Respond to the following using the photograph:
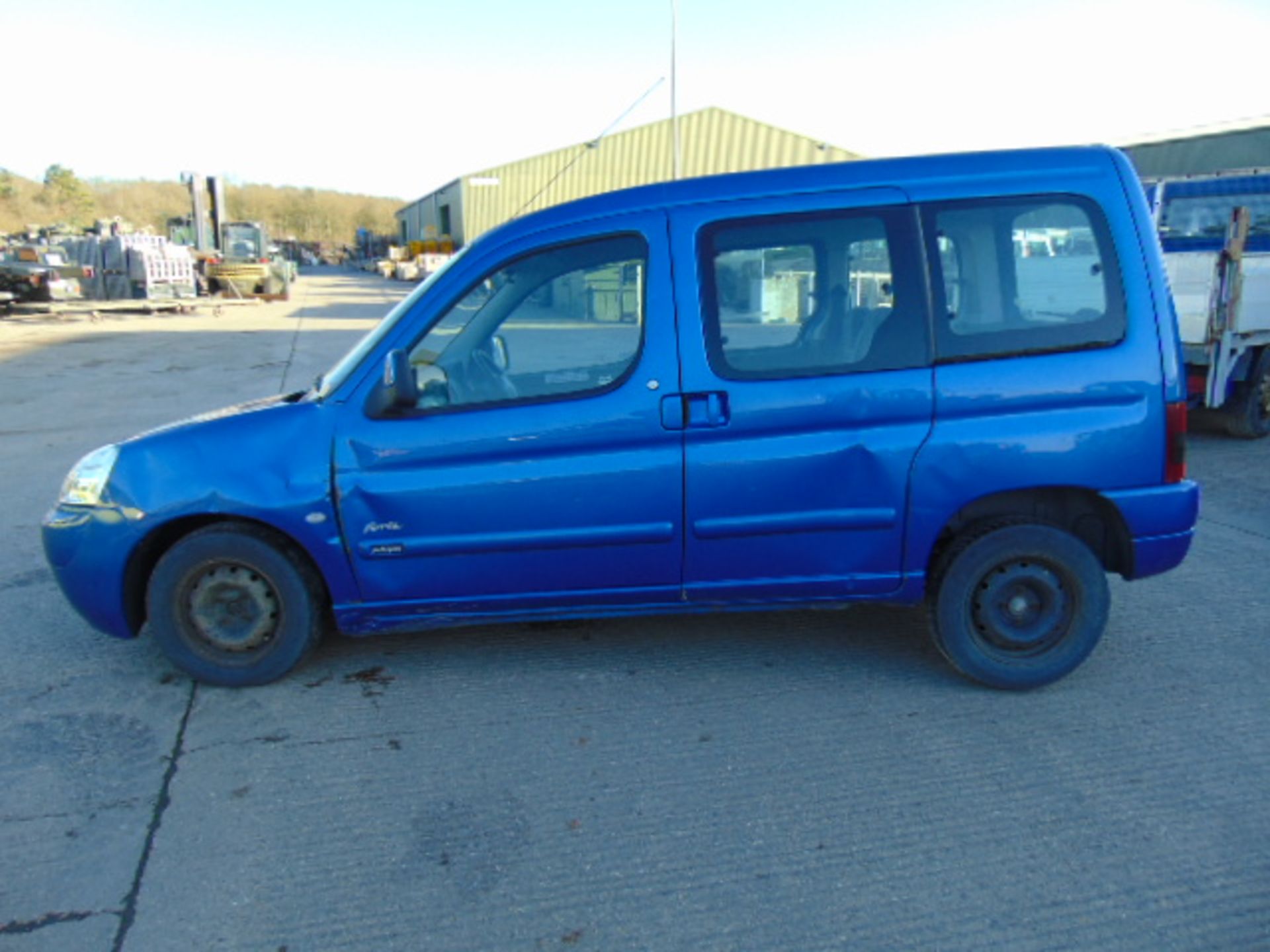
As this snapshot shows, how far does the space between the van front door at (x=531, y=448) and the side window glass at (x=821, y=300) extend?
0.72 ft

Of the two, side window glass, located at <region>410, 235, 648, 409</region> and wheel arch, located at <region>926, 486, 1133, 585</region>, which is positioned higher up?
side window glass, located at <region>410, 235, 648, 409</region>

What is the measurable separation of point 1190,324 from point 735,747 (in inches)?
269

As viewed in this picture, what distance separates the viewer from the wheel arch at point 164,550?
3326 mm

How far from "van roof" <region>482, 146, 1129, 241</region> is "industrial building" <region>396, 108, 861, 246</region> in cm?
2715

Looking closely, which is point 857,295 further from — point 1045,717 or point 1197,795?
point 1197,795

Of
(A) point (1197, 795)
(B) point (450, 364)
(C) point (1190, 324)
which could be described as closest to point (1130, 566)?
(A) point (1197, 795)

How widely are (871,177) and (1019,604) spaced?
179 centimetres

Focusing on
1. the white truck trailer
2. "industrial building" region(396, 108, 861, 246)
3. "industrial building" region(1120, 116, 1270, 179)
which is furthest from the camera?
"industrial building" region(396, 108, 861, 246)

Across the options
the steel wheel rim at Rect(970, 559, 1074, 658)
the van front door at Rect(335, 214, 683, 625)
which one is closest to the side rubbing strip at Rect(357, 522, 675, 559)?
the van front door at Rect(335, 214, 683, 625)

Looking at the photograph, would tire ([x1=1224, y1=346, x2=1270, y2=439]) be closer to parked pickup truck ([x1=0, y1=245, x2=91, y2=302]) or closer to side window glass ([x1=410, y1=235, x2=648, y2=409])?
side window glass ([x1=410, y1=235, x2=648, y2=409])

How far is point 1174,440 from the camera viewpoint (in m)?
3.14

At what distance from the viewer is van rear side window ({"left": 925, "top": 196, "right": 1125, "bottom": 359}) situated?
314 centimetres

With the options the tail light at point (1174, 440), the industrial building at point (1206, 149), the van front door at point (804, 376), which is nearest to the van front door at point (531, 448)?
the van front door at point (804, 376)

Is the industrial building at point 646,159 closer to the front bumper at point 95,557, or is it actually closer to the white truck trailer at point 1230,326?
the white truck trailer at point 1230,326
